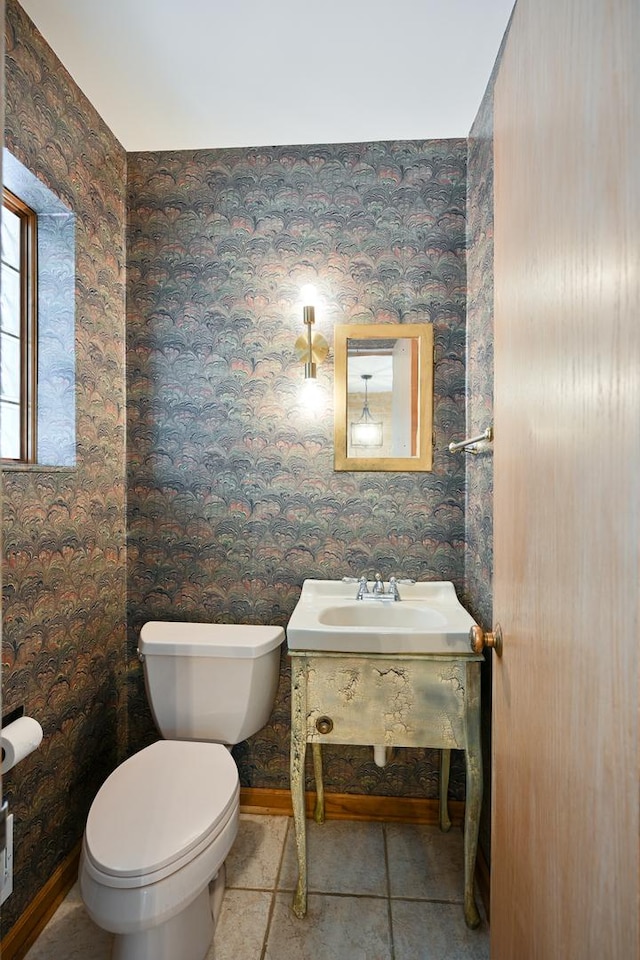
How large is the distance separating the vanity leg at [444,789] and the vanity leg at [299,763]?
22.6 inches

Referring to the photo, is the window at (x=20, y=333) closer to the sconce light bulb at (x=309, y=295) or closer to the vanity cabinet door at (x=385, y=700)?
the sconce light bulb at (x=309, y=295)

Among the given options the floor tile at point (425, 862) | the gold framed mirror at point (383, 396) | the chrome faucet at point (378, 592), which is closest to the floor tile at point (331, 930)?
the floor tile at point (425, 862)

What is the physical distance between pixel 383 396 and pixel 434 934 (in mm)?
1696

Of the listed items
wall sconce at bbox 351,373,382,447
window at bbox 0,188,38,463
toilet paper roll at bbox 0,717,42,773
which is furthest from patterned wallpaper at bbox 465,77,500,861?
window at bbox 0,188,38,463

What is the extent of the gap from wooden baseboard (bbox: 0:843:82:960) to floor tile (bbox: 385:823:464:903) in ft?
3.34

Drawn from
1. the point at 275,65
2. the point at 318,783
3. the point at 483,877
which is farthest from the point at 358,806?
the point at 275,65

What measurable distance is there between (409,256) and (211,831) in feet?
6.34

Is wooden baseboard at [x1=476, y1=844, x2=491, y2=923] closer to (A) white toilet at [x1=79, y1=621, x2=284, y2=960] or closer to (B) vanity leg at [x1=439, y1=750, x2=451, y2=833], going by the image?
(B) vanity leg at [x1=439, y1=750, x2=451, y2=833]

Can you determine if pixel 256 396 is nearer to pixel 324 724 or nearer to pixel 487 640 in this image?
pixel 324 724

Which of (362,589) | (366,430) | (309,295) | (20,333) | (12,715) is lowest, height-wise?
(12,715)

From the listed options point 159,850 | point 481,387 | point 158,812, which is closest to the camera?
point 159,850

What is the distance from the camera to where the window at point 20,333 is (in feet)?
5.42

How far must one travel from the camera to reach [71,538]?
1.71 metres

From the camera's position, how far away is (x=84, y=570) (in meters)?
1.79
